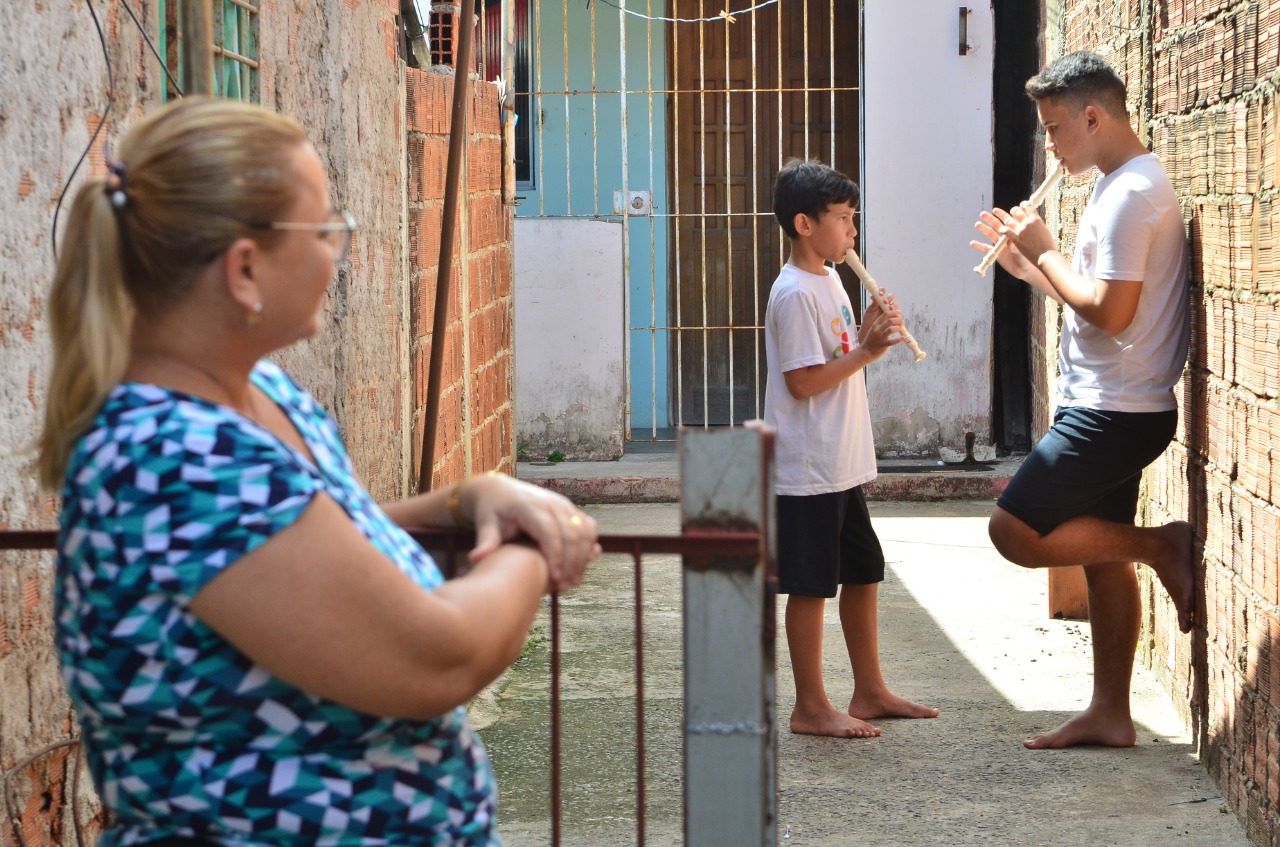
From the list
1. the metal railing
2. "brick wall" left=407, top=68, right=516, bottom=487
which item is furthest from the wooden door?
Answer: the metal railing

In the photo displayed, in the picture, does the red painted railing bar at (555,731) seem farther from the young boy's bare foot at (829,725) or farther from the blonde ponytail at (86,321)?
the young boy's bare foot at (829,725)

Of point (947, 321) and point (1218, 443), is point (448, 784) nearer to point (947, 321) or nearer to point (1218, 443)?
point (1218, 443)

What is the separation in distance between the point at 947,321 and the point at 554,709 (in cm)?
706

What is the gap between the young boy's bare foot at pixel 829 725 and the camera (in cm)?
422

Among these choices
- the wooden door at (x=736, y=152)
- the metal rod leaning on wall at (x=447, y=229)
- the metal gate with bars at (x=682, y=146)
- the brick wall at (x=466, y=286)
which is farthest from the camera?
the wooden door at (x=736, y=152)

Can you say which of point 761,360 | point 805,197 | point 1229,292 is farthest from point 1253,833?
point 761,360

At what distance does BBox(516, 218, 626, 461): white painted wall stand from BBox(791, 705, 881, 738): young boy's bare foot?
4813mm

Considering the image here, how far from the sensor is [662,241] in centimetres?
958

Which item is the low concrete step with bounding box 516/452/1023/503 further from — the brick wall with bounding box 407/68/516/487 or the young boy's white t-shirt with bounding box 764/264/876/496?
the young boy's white t-shirt with bounding box 764/264/876/496

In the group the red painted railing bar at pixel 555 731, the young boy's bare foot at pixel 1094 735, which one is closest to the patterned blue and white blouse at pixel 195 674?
the red painted railing bar at pixel 555 731

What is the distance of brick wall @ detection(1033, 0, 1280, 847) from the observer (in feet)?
10.4

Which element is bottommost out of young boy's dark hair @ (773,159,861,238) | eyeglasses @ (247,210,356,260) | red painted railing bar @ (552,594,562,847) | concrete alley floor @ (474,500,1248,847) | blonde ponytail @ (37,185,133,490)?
concrete alley floor @ (474,500,1248,847)

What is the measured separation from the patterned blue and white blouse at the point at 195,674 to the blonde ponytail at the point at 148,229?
0.05 m

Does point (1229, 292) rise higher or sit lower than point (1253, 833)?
higher
